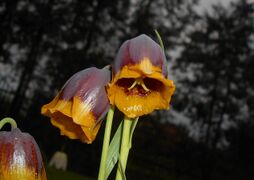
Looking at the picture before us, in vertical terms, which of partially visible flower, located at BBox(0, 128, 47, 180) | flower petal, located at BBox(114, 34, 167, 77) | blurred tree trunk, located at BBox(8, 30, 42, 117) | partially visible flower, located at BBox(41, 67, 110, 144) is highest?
blurred tree trunk, located at BBox(8, 30, 42, 117)

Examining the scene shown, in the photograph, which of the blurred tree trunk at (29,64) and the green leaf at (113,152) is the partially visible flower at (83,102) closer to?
the green leaf at (113,152)

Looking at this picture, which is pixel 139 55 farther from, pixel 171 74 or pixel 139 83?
pixel 171 74

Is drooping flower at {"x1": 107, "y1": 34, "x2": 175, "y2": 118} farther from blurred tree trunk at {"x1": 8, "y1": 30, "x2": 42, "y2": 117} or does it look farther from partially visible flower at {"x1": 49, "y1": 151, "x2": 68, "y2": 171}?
blurred tree trunk at {"x1": 8, "y1": 30, "x2": 42, "y2": 117}

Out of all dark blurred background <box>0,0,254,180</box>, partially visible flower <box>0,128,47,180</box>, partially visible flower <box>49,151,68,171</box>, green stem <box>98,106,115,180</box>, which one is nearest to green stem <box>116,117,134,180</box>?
green stem <box>98,106,115,180</box>

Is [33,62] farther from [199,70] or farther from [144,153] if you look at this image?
[199,70]

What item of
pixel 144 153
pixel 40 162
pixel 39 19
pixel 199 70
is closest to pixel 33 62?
A: pixel 39 19
